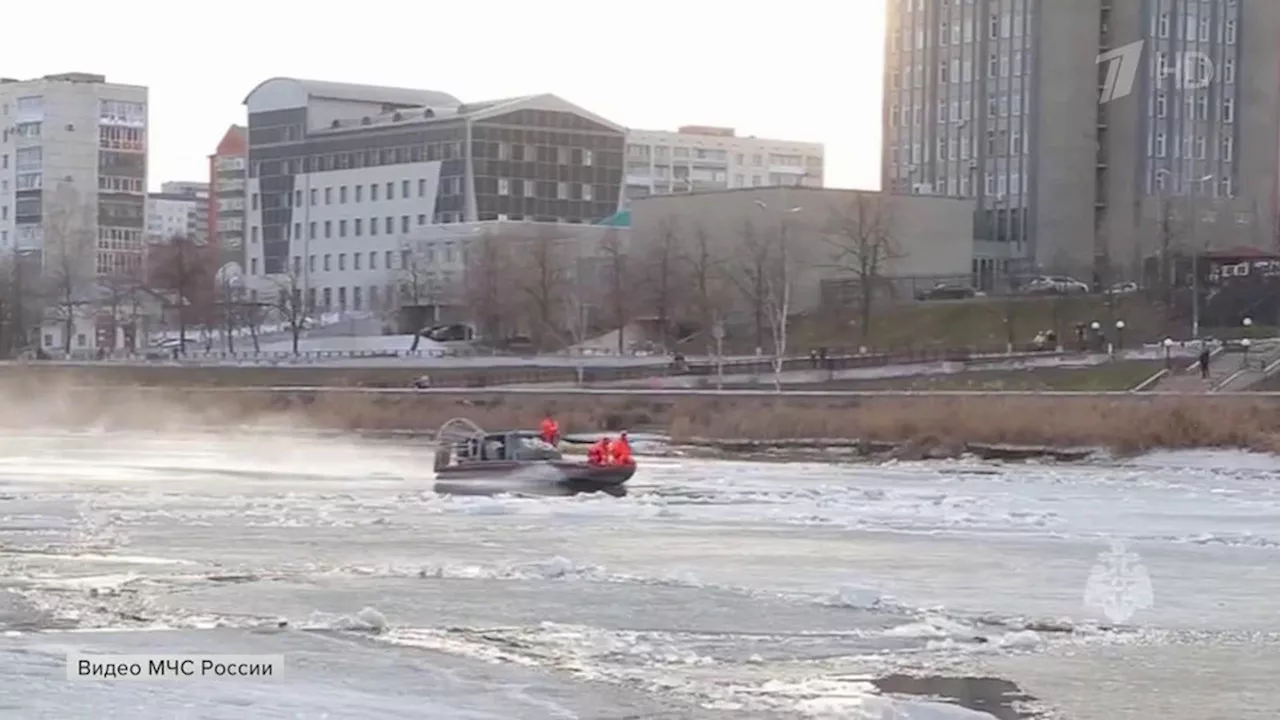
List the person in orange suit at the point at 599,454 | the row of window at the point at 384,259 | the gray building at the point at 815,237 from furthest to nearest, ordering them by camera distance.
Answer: the row of window at the point at 384,259 < the gray building at the point at 815,237 < the person in orange suit at the point at 599,454

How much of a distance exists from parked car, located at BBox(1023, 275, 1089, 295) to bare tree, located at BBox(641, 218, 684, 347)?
22.8 m

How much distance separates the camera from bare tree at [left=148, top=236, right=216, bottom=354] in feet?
522

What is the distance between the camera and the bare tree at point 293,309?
144 metres

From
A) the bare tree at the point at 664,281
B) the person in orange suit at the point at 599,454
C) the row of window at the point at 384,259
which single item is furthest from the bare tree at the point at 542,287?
the person in orange suit at the point at 599,454

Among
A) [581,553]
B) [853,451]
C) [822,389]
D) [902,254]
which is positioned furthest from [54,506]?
[902,254]

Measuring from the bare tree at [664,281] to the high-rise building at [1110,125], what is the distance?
23.8 meters

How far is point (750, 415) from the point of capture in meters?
79.6

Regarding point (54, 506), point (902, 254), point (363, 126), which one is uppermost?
point (363, 126)

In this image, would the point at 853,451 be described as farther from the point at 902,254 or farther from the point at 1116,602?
the point at 902,254

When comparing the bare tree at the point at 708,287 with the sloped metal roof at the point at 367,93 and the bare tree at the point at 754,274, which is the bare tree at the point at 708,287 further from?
the sloped metal roof at the point at 367,93

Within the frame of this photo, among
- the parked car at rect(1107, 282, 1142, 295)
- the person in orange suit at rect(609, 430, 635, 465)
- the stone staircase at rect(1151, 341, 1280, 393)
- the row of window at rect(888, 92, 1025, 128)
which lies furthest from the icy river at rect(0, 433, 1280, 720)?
the row of window at rect(888, 92, 1025, 128)

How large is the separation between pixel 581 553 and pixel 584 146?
153925 millimetres

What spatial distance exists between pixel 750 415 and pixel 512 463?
1085 inches

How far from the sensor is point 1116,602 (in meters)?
29.8
